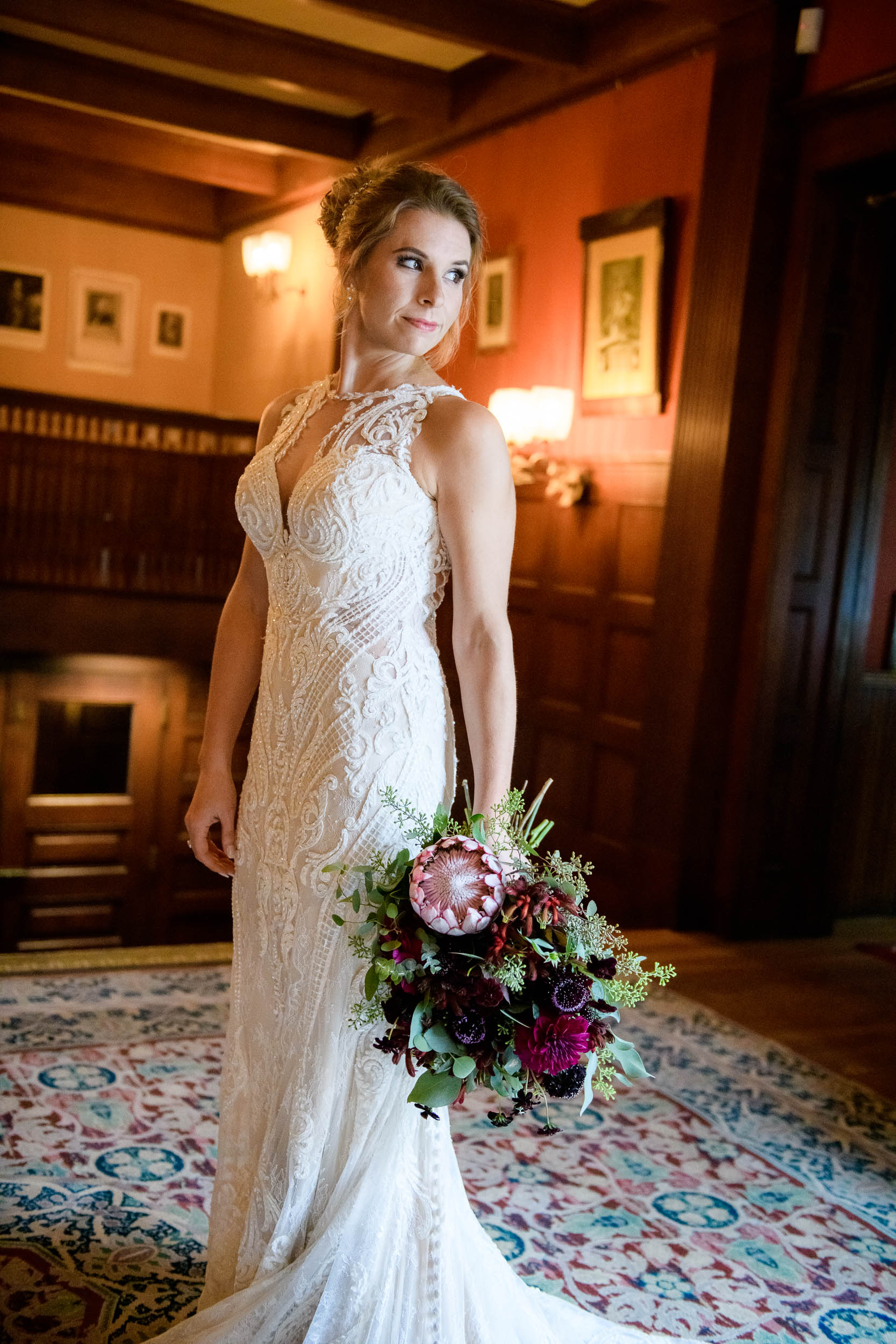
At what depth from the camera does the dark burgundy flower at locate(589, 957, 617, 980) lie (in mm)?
1598

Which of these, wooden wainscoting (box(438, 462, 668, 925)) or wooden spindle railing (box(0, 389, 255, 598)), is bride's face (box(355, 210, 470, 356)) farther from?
wooden spindle railing (box(0, 389, 255, 598))

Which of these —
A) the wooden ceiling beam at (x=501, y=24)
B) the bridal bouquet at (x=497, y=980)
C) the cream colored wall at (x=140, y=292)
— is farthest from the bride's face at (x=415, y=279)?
the cream colored wall at (x=140, y=292)

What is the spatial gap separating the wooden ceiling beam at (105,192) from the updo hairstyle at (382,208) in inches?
348

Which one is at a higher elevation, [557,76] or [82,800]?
[557,76]

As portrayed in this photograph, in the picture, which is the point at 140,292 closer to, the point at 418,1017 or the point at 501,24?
the point at 501,24

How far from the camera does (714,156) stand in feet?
17.3

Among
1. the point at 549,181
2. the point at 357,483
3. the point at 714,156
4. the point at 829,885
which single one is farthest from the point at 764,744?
the point at 357,483

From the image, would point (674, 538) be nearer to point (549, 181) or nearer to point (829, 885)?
point (829, 885)

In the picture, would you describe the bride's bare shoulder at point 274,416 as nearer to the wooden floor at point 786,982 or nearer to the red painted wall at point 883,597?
the wooden floor at point 786,982

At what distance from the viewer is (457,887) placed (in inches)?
61.4

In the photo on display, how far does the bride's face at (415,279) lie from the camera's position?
6.15ft

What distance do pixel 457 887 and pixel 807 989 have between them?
11.4 feet

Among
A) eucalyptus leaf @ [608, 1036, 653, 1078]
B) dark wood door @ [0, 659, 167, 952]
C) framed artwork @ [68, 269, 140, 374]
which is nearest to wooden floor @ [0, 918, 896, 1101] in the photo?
eucalyptus leaf @ [608, 1036, 653, 1078]

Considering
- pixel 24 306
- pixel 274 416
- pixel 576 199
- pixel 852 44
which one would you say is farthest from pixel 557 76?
pixel 24 306
